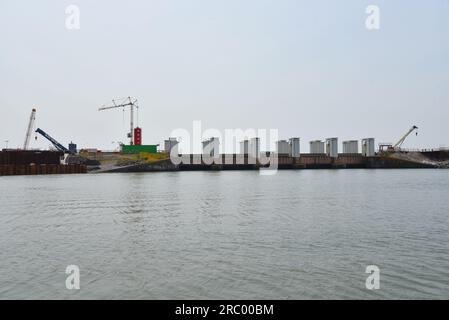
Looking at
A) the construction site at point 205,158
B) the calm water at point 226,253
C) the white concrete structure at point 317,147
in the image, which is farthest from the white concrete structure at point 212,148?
the calm water at point 226,253

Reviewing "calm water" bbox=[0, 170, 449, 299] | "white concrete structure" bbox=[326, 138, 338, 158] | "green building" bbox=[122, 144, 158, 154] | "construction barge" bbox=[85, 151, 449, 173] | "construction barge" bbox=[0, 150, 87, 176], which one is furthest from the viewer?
"white concrete structure" bbox=[326, 138, 338, 158]

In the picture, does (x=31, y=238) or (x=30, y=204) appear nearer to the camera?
(x=31, y=238)

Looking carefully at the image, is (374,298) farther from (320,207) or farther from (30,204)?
(30,204)

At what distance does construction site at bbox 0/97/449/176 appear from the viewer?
131500mm

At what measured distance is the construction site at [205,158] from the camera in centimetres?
13150

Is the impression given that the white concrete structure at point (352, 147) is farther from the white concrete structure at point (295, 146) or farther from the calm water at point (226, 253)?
the calm water at point (226, 253)

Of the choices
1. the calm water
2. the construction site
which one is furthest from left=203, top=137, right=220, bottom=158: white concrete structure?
the calm water

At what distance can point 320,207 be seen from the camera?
117ft

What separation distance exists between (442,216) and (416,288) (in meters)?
18.5

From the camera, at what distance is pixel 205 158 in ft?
521

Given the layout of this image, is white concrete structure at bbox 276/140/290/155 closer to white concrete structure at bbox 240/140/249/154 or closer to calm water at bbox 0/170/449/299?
white concrete structure at bbox 240/140/249/154

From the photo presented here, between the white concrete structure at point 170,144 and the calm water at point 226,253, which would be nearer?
the calm water at point 226,253

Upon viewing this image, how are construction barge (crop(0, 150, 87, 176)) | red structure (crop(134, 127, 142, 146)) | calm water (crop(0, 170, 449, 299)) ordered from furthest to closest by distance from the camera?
red structure (crop(134, 127, 142, 146)) < construction barge (crop(0, 150, 87, 176)) < calm water (crop(0, 170, 449, 299))
